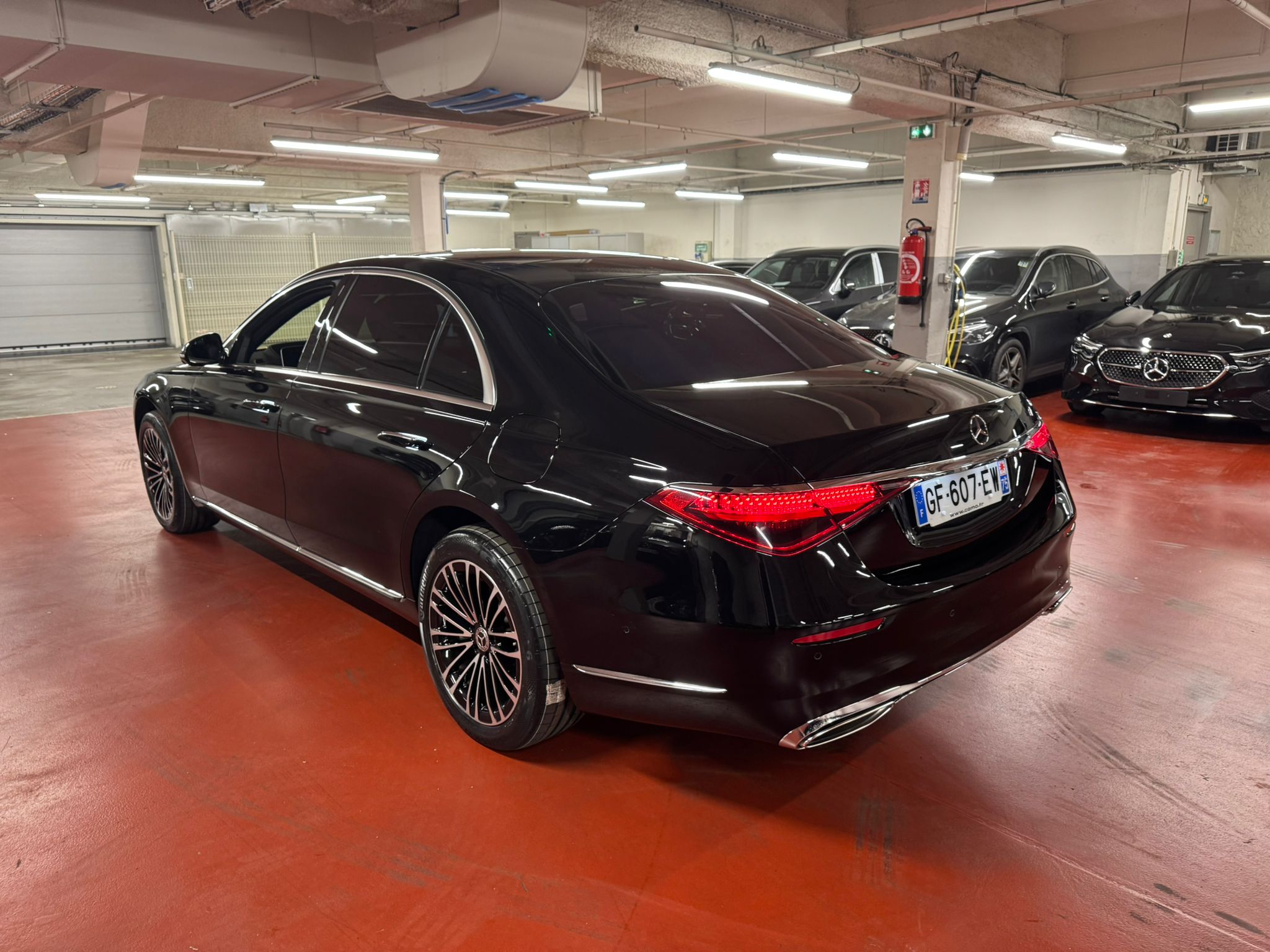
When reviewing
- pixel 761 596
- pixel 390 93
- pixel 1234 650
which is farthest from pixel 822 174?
pixel 761 596

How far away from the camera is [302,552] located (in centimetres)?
334

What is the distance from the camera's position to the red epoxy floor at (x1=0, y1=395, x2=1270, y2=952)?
1.91 m

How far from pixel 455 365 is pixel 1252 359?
6118 mm

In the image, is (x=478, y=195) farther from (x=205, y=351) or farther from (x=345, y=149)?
(x=205, y=351)

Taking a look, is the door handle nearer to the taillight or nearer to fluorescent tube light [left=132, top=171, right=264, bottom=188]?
the taillight

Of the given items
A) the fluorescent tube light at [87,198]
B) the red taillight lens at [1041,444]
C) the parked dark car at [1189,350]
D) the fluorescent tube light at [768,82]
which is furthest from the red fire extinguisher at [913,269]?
the fluorescent tube light at [87,198]

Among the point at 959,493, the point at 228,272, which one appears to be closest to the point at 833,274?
the point at 959,493

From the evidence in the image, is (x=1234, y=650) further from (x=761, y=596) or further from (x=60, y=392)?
(x=60, y=392)

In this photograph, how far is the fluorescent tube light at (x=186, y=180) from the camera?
12414mm

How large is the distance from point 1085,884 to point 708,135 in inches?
450

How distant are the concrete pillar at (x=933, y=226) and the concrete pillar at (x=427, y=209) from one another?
7524 mm

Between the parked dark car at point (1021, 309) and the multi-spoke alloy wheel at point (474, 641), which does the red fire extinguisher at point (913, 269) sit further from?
the multi-spoke alloy wheel at point (474, 641)

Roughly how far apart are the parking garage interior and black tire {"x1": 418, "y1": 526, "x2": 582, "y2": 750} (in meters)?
0.13

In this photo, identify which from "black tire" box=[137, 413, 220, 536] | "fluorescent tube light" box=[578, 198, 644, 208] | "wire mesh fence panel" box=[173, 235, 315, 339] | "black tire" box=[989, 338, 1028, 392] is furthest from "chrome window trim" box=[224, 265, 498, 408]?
"fluorescent tube light" box=[578, 198, 644, 208]
